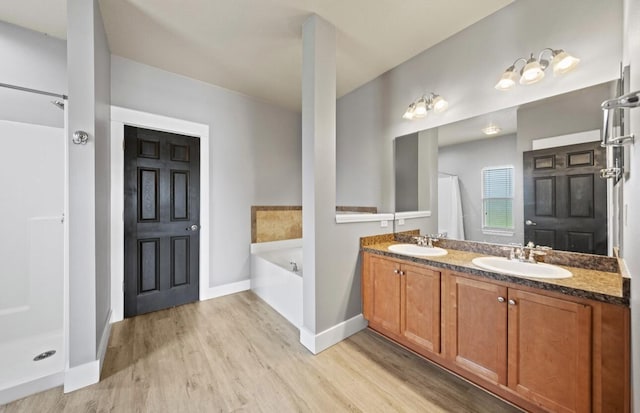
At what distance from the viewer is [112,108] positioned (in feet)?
8.09

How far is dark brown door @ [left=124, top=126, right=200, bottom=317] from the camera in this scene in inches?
103

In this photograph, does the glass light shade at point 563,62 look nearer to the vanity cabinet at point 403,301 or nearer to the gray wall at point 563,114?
the gray wall at point 563,114

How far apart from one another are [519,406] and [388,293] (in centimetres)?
98

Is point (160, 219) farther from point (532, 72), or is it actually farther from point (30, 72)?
point (532, 72)

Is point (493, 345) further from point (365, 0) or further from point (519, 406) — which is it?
point (365, 0)

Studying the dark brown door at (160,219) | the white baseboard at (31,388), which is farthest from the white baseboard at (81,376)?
the dark brown door at (160,219)

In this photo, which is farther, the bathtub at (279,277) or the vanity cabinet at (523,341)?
the bathtub at (279,277)

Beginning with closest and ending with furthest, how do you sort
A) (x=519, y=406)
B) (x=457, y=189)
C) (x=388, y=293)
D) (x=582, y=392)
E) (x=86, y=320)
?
(x=582, y=392), (x=519, y=406), (x=86, y=320), (x=388, y=293), (x=457, y=189)

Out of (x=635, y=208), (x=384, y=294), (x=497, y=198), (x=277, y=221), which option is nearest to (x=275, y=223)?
(x=277, y=221)

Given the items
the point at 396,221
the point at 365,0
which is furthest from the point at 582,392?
the point at 365,0

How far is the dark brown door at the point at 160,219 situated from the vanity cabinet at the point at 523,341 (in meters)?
2.83

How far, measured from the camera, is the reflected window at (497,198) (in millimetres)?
1860

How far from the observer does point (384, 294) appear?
211cm

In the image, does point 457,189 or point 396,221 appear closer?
point 457,189
